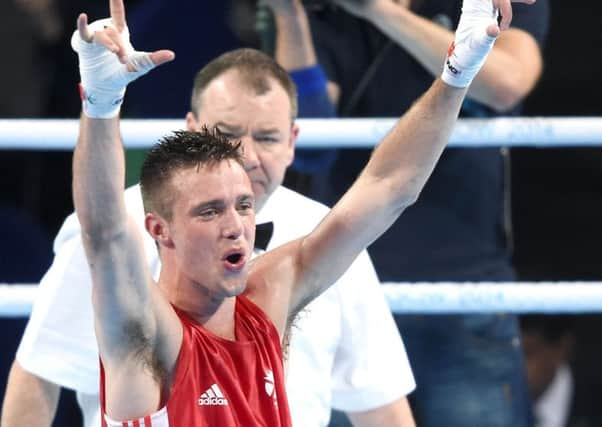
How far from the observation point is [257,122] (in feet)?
9.82

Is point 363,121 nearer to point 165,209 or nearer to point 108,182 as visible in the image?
point 165,209

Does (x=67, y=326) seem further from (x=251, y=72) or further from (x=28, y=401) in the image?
(x=251, y=72)

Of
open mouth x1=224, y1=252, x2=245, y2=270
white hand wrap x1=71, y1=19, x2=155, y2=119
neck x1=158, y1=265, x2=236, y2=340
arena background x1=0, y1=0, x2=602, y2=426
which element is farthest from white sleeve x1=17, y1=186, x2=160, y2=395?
arena background x1=0, y1=0, x2=602, y2=426

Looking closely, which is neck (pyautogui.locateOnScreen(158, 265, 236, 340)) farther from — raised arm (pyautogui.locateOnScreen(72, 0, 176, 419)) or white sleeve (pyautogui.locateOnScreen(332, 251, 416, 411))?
white sleeve (pyautogui.locateOnScreen(332, 251, 416, 411))

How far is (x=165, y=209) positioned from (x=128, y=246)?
190 millimetres

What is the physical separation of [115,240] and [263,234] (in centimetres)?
81

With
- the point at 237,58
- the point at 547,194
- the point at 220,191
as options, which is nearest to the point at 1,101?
the point at 237,58

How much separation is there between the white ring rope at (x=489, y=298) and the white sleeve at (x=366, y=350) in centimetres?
10

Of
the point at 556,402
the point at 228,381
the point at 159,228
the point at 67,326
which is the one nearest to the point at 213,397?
the point at 228,381

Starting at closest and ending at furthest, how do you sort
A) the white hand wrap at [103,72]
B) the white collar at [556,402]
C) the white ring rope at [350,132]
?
the white hand wrap at [103,72]
the white ring rope at [350,132]
the white collar at [556,402]

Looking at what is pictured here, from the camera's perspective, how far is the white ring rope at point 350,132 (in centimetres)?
307

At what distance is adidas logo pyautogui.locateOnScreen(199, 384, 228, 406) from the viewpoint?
7.67ft

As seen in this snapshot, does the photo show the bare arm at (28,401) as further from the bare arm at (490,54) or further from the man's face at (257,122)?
the bare arm at (490,54)

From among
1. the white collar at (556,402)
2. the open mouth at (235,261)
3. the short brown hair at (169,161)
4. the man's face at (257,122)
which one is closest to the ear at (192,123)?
the man's face at (257,122)
